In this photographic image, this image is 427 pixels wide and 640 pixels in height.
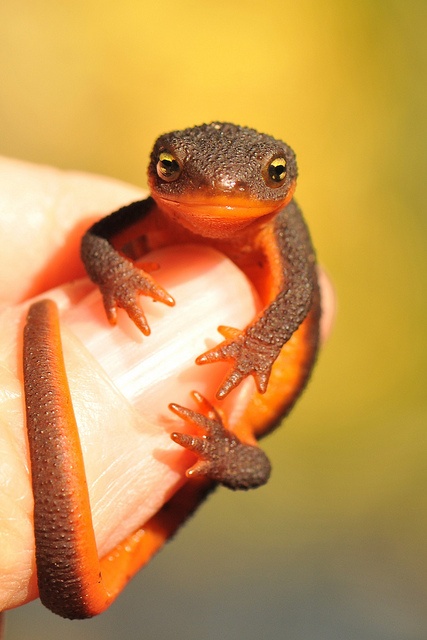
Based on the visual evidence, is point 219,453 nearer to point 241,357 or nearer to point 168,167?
point 241,357

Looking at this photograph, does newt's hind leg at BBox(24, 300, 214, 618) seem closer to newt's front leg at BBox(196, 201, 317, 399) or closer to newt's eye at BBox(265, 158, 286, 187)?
newt's front leg at BBox(196, 201, 317, 399)

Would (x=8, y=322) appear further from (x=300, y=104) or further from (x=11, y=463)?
(x=300, y=104)

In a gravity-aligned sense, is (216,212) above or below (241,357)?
above

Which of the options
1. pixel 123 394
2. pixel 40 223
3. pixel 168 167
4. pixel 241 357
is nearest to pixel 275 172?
pixel 168 167

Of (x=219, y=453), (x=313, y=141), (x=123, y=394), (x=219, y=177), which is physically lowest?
(x=219, y=453)

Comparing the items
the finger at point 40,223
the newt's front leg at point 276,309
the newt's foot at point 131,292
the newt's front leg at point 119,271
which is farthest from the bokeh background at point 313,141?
the newt's foot at point 131,292

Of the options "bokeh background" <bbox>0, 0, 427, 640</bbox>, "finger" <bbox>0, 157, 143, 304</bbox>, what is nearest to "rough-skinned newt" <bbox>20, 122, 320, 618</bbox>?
"finger" <bbox>0, 157, 143, 304</bbox>
